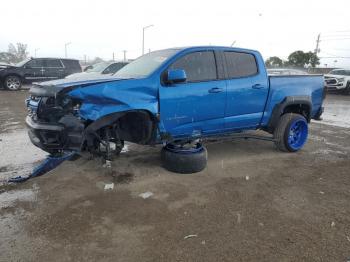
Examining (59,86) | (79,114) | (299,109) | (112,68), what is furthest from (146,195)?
(112,68)

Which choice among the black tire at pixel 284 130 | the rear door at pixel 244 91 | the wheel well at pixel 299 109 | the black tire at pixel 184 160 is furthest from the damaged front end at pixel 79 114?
the wheel well at pixel 299 109

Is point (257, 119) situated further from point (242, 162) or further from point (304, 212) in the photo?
point (304, 212)

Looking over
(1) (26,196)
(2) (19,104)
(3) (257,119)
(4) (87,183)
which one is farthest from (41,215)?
(2) (19,104)

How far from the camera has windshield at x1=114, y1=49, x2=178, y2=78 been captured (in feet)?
17.1

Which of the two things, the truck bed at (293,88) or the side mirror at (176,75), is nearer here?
the side mirror at (176,75)

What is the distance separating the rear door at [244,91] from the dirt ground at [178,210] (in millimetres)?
785

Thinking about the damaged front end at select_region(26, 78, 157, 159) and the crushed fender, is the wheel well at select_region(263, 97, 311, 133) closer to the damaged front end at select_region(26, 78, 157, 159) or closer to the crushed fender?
the damaged front end at select_region(26, 78, 157, 159)

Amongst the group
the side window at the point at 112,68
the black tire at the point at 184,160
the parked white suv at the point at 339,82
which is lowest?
the black tire at the point at 184,160

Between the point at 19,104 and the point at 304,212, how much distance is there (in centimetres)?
1185

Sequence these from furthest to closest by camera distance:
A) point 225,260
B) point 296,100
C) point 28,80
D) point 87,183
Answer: point 28,80 < point 296,100 < point 87,183 < point 225,260

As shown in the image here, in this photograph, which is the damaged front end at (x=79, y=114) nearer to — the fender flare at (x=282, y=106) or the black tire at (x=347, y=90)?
the fender flare at (x=282, y=106)

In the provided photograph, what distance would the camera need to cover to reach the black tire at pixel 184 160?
17.3 feet

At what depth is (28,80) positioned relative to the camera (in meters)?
18.0

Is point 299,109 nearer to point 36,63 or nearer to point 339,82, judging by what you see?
point 36,63
